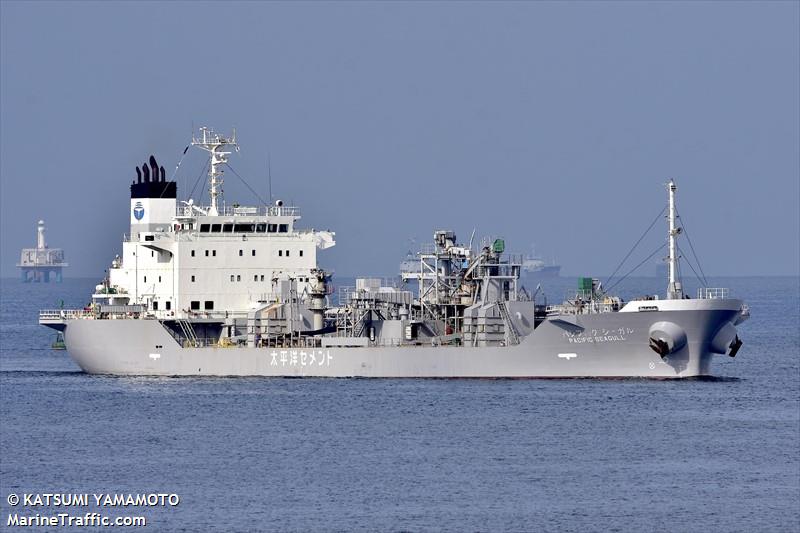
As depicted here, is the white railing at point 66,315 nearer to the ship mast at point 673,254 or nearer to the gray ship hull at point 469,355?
the gray ship hull at point 469,355

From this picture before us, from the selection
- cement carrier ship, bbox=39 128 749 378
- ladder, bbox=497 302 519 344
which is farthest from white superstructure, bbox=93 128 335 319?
ladder, bbox=497 302 519 344

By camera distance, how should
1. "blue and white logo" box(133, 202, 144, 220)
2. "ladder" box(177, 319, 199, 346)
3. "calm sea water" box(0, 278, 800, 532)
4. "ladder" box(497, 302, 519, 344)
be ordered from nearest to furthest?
"calm sea water" box(0, 278, 800, 532)
"ladder" box(497, 302, 519, 344)
"ladder" box(177, 319, 199, 346)
"blue and white logo" box(133, 202, 144, 220)

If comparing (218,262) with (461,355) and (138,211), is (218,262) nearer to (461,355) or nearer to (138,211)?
(138,211)

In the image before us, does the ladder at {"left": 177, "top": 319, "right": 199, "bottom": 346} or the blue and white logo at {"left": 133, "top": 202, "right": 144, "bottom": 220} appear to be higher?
the blue and white logo at {"left": 133, "top": 202, "right": 144, "bottom": 220}

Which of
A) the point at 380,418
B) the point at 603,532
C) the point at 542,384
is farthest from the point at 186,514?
the point at 542,384

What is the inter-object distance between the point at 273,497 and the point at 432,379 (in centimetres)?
1863

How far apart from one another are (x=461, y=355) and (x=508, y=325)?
5.84 feet

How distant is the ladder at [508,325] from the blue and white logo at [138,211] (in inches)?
591

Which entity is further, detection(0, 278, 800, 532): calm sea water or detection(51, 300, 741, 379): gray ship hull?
detection(51, 300, 741, 379): gray ship hull

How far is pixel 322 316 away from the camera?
55.0 meters

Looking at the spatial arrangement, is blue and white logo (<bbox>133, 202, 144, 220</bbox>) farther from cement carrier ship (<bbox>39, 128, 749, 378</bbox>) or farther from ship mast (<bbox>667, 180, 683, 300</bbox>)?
ship mast (<bbox>667, 180, 683, 300</bbox>)

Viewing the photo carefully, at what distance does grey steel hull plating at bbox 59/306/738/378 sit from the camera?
5050 centimetres

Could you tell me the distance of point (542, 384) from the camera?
168ft

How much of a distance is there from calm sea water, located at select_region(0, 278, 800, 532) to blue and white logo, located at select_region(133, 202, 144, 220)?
717 cm
